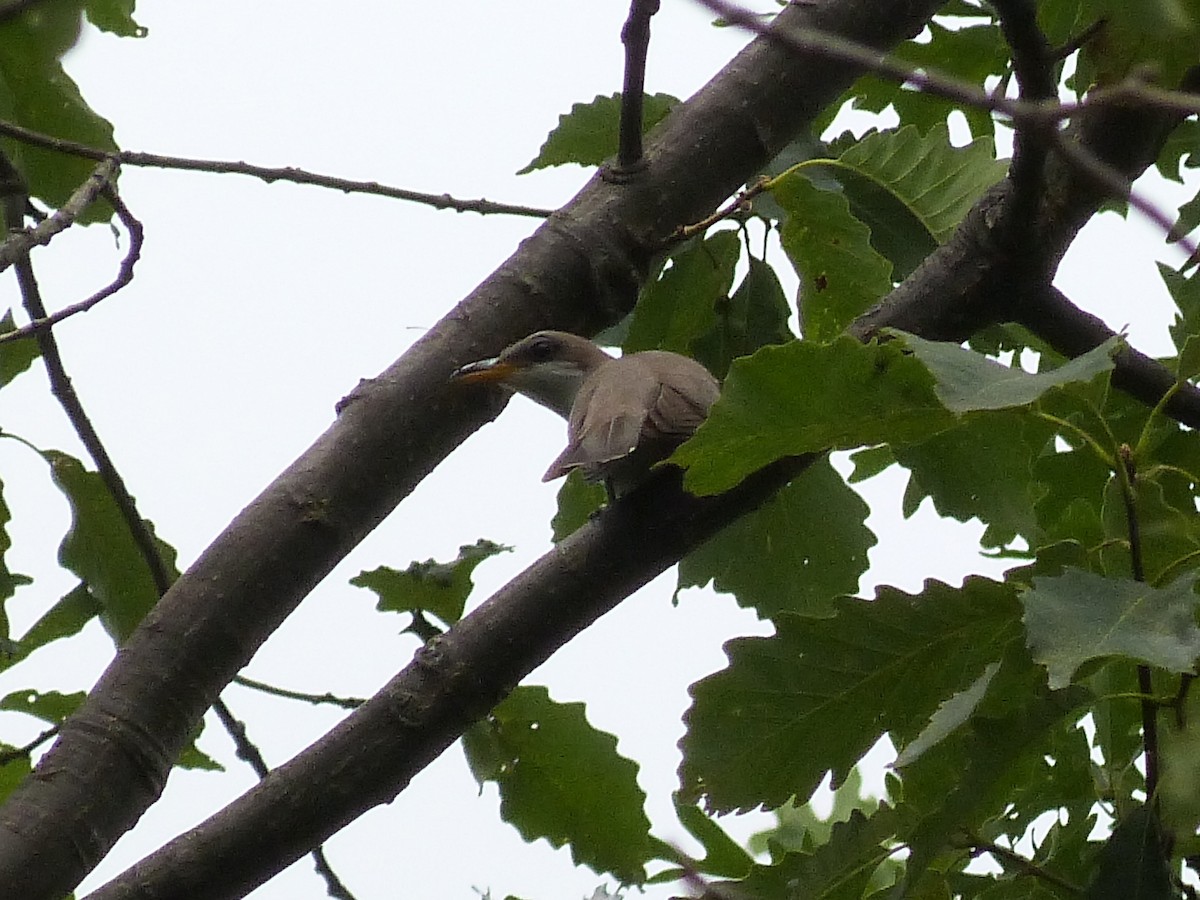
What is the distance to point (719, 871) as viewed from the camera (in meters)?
3.38

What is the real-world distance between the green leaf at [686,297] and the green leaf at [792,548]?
561mm

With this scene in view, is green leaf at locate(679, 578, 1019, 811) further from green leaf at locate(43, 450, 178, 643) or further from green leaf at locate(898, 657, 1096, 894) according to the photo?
green leaf at locate(43, 450, 178, 643)

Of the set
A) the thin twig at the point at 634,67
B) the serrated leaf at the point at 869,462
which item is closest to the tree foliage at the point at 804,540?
the thin twig at the point at 634,67

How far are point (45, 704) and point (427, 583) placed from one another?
1.13 metres

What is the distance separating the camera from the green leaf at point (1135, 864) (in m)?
2.43

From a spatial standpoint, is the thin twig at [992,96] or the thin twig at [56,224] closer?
the thin twig at [992,96]

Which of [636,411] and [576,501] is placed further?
[576,501]

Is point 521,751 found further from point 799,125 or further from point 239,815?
point 799,125

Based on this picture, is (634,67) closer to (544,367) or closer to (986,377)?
(986,377)

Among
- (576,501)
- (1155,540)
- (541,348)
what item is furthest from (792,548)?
(1155,540)

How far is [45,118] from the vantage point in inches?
154

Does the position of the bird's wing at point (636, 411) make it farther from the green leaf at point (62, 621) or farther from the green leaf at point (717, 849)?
the green leaf at point (62, 621)

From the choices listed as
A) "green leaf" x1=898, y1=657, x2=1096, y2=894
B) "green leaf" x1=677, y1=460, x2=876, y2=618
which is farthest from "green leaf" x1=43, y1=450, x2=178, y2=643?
"green leaf" x1=898, y1=657, x2=1096, y2=894

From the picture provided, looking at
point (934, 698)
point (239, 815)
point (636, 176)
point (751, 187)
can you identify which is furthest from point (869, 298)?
point (239, 815)
